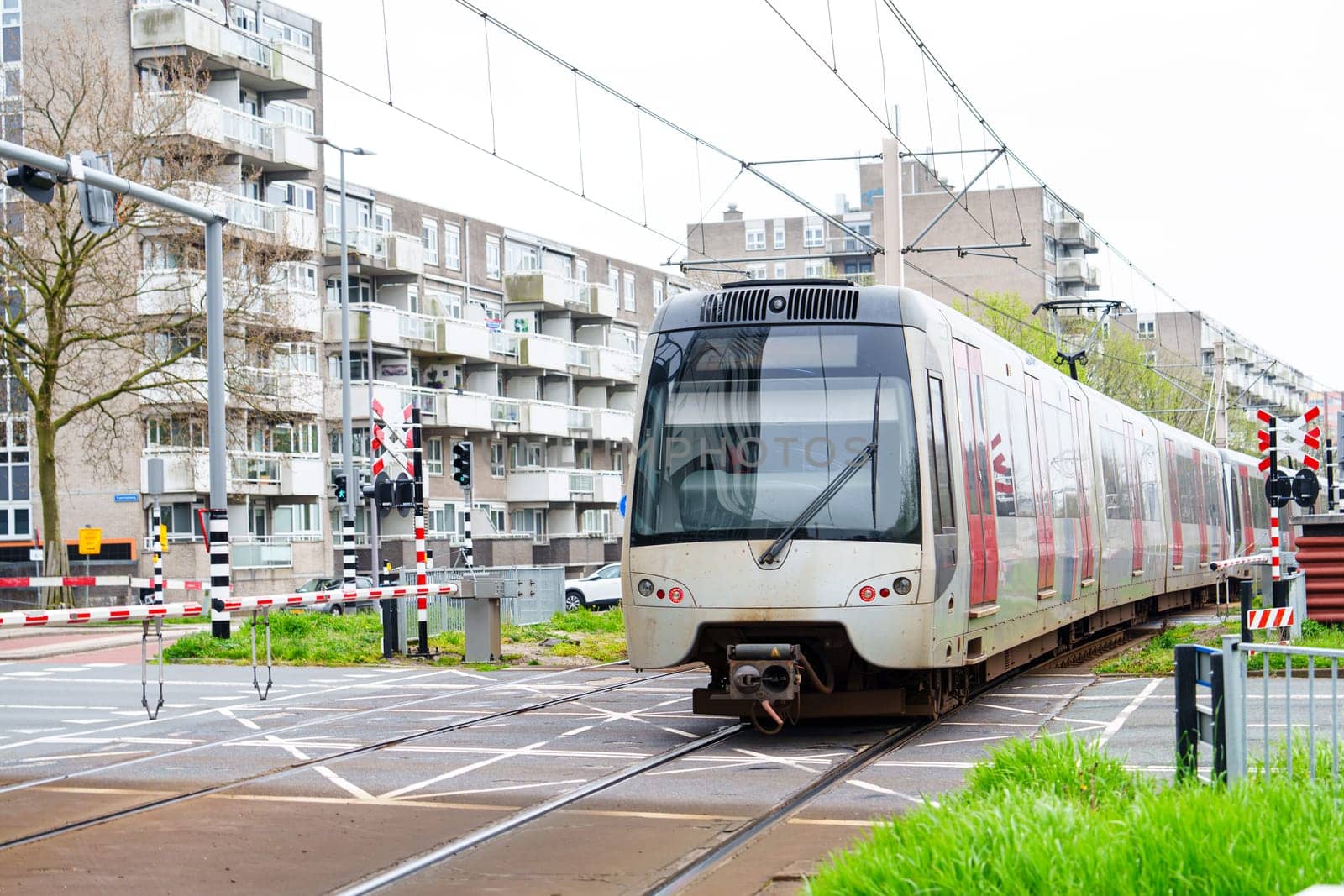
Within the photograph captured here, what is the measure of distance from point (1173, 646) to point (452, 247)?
52.1 m

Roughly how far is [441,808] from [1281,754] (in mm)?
4413

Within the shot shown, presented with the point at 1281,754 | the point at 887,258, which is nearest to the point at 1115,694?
the point at 1281,754

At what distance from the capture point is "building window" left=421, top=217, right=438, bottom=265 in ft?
222

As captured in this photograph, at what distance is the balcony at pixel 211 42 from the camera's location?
50812 millimetres

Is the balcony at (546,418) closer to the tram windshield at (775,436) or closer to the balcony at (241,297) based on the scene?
the balcony at (241,297)

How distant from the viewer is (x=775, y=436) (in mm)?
12969

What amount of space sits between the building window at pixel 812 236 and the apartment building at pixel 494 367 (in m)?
34.6

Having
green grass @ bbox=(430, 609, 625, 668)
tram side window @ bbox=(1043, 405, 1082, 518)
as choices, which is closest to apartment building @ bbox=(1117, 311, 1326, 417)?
Result: green grass @ bbox=(430, 609, 625, 668)

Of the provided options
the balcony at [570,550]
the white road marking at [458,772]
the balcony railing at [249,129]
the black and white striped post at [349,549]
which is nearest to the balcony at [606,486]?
the balcony at [570,550]

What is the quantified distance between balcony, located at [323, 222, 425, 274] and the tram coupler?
4800cm

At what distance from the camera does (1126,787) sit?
8.27 meters

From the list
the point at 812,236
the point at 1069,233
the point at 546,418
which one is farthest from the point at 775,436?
the point at 812,236

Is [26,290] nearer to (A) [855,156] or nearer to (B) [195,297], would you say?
(B) [195,297]

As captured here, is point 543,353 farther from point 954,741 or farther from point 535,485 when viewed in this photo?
point 954,741
